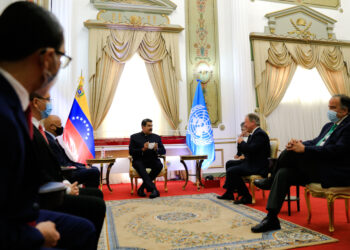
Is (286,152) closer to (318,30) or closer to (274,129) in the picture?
(274,129)

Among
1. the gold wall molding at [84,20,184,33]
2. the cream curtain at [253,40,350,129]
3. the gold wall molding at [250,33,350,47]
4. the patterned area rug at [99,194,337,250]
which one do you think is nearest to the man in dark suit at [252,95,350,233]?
the patterned area rug at [99,194,337,250]

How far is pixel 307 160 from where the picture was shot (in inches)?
→ 94.1

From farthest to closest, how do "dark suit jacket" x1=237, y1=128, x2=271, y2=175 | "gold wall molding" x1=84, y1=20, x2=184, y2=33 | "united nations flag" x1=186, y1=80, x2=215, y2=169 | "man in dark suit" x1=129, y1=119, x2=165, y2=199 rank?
"gold wall molding" x1=84, y1=20, x2=184, y2=33
"united nations flag" x1=186, y1=80, x2=215, y2=169
"man in dark suit" x1=129, y1=119, x2=165, y2=199
"dark suit jacket" x1=237, y1=128, x2=271, y2=175

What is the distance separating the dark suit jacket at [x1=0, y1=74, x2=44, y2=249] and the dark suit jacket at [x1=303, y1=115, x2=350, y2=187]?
2269 millimetres

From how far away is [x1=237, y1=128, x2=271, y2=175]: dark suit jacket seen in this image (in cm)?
346

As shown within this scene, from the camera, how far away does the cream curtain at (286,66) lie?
6.66 m

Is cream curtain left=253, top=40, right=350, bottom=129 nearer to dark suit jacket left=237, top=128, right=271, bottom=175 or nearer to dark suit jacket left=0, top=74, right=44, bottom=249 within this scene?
dark suit jacket left=237, top=128, right=271, bottom=175

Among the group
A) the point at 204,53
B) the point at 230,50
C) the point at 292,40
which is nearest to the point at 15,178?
the point at 204,53

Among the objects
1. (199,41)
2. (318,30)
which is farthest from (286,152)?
(318,30)

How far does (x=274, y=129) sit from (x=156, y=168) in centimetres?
375

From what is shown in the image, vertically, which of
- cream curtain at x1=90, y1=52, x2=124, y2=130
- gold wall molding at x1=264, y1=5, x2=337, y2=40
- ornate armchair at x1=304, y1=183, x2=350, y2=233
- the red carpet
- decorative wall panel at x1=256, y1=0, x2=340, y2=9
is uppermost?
decorative wall panel at x1=256, y1=0, x2=340, y2=9

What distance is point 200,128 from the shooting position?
17.9ft

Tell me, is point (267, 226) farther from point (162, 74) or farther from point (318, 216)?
point (162, 74)

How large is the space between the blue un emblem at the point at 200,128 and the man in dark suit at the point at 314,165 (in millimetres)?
2870
